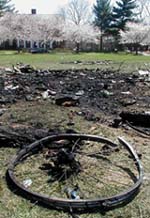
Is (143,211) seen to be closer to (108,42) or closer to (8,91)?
(8,91)

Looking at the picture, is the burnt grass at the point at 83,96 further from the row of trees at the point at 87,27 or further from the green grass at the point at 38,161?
the row of trees at the point at 87,27

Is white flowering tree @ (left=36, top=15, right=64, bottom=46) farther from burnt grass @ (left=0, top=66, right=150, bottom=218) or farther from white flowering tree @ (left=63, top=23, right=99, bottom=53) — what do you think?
burnt grass @ (left=0, top=66, right=150, bottom=218)

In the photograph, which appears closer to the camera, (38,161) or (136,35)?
(38,161)

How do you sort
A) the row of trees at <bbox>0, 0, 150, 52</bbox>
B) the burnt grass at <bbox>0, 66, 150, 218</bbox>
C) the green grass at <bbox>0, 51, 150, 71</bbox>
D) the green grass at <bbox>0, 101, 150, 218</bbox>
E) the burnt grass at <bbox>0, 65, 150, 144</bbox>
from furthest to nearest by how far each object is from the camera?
the row of trees at <bbox>0, 0, 150, 52</bbox> < the green grass at <bbox>0, 51, 150, 71</bbox> < the burnt grass at <bbox>0, 65, 150, 144</bbox> < the burnt grass at <bbox>0, 66, 150, 218</bbox> < the green grass at <bbox>0, 101, 150, 218</bbox>

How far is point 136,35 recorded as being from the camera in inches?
2105

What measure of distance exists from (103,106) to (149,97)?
60.6 inches

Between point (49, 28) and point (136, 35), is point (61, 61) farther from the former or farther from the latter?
point (49, 28)

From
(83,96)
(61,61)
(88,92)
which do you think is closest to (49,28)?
(61,61)

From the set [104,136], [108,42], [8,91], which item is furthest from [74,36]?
[104,136]

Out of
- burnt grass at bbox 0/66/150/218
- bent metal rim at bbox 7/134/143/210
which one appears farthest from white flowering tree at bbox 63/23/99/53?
bent metal rim at bbox 7/134/143/210

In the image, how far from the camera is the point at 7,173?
373 cm

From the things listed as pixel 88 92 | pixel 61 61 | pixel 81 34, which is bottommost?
pixel 61 61

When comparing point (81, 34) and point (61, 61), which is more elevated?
point (81, 34)

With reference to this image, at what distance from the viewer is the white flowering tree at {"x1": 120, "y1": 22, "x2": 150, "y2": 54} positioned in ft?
162
